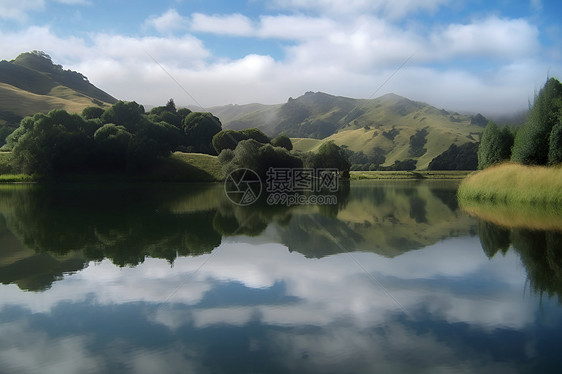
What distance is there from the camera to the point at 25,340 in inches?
232

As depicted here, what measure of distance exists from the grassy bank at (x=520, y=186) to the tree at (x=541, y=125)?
311 cm

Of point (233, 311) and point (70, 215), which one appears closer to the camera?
point (233, 311)

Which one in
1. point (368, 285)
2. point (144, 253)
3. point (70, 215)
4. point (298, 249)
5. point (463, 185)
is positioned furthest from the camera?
point (463, 185)

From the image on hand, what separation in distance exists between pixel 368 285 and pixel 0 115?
Answer: 6387 inches

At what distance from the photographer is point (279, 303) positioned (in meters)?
7.42

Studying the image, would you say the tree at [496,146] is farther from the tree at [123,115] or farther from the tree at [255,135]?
the tree at [123,115]

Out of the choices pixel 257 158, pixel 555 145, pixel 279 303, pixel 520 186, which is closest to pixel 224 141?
pixel 257 158

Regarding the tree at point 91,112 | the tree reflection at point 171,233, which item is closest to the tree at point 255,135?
the tree at point 91,112

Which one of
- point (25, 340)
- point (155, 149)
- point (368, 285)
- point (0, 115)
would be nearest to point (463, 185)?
point (368, 285)

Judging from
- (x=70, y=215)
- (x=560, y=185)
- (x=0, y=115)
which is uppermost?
(x=0, y=115)

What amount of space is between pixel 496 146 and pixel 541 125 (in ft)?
27.8

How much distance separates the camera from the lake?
209 inches

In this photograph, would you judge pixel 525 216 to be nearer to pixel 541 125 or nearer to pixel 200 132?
pixel 541 125

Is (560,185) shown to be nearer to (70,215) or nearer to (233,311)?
(233,311)
